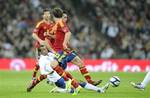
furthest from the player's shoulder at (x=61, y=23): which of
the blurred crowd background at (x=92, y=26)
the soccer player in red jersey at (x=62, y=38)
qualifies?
the blurred crowd background at (x=92, y=26)

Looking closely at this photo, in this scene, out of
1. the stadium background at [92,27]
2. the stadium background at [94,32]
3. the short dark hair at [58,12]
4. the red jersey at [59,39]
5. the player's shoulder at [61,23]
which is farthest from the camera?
the stadium background at [92,27]

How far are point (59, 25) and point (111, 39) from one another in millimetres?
17316

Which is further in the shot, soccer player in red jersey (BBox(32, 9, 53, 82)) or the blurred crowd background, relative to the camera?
the blurred crowd background

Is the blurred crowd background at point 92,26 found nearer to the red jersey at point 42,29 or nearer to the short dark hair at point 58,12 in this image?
the red jersey at point 42,29

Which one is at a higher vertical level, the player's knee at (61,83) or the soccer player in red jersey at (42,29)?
Result: the soccer player in red jersey at (42,29)

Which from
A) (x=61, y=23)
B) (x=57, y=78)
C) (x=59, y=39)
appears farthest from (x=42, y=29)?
(x=57, y=78)

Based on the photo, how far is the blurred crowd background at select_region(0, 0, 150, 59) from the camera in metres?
33.9

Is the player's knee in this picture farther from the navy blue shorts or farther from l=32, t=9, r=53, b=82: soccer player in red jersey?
l=32, t=9, r=53, b=82: soccer player in red jersey

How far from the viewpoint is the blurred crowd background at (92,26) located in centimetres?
3394

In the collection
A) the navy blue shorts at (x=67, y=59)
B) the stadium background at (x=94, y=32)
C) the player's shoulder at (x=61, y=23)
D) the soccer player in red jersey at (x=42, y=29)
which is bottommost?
the navy blue shorts at (x=67, y=59)

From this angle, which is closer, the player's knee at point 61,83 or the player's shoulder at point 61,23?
the player's knee at point 61,83

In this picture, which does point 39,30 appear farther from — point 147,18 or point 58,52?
point 147,18

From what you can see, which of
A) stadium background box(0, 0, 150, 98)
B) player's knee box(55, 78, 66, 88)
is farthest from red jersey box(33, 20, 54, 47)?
stadium background box(0, 0, 150, 98)

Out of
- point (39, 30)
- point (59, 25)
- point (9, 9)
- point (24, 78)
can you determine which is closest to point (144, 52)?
point (9, 9)
